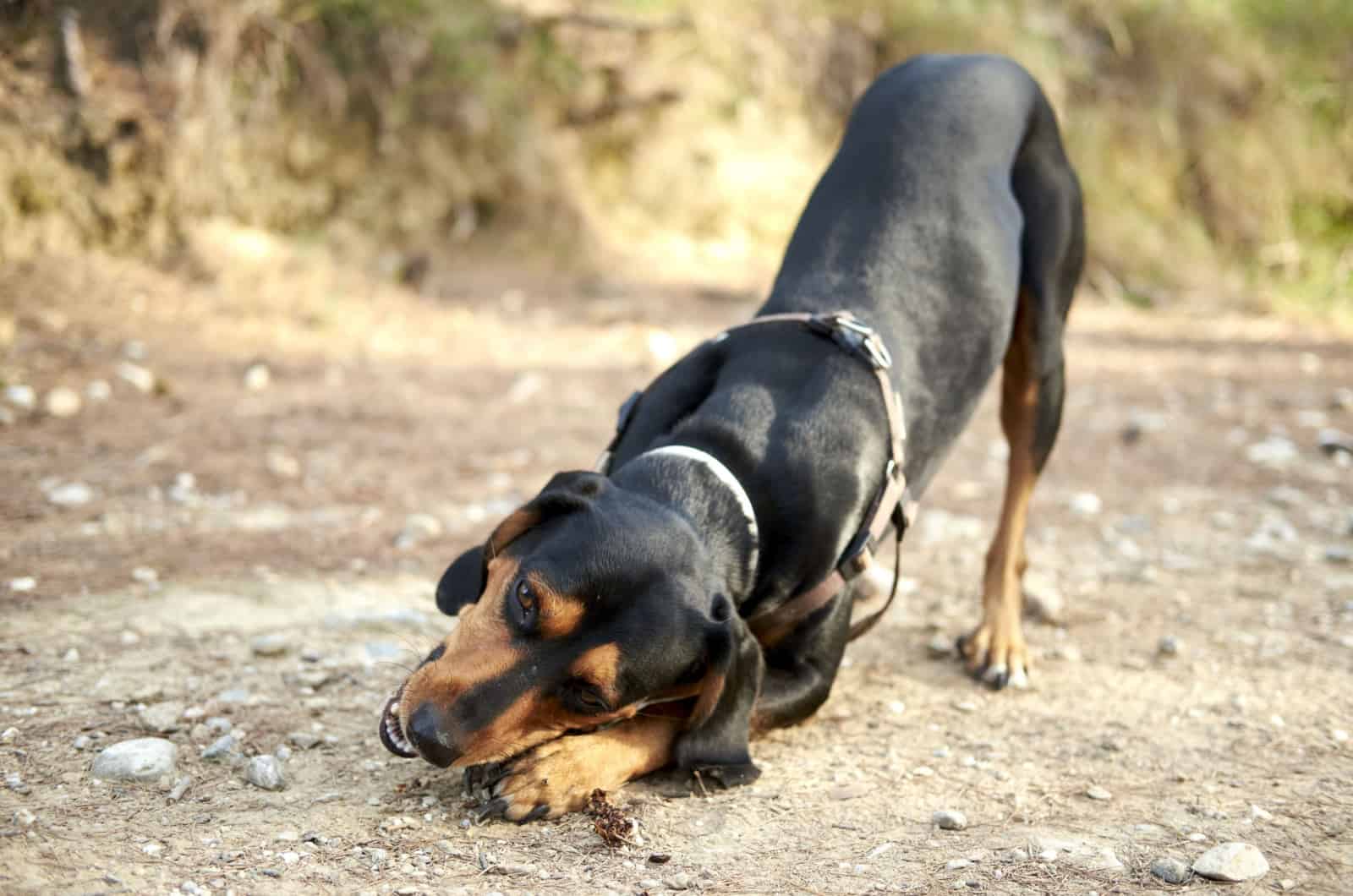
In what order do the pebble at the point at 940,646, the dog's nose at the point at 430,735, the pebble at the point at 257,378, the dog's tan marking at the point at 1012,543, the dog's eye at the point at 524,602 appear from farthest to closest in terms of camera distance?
the pebble at the point at 257,378, the pebble at the point at 940,646, the dog's tan marking at the point at 1012,543, the dog's eye at the point at 524,602, the dog's nose at the point at 430,735

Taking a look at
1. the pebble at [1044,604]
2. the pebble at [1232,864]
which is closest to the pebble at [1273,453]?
the pebble at [1044,604]

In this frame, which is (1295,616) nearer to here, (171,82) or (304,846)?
(304,846)

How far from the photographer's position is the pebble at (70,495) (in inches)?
187

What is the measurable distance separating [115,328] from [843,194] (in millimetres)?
4400

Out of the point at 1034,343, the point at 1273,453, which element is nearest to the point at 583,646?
the point at 1034,343

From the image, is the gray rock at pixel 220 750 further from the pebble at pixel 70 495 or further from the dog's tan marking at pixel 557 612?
the pebble at pixel 70 495

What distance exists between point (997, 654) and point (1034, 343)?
1.12m

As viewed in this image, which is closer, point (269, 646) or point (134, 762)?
point (134, 762)

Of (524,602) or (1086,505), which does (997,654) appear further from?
(1086,505)

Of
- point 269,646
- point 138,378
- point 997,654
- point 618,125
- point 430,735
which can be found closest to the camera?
point 430,735

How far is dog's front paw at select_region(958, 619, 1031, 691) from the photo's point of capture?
4.02 m

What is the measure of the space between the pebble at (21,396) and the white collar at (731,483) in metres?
3.70

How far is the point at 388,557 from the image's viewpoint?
462 cm

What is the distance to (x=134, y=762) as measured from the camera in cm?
289
